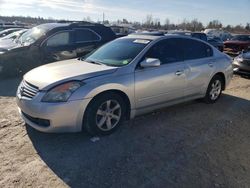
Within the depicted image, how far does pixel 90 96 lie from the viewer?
4258 millimetres

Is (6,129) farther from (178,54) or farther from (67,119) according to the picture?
(178,54)

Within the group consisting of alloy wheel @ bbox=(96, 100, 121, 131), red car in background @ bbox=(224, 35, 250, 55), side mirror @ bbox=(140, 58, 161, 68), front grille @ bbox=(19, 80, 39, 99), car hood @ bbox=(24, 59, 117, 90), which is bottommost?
red car in background @ bbox=(224, 35, 250, 55)

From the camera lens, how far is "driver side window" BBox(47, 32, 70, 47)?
861 cm

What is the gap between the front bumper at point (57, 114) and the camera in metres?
4.06

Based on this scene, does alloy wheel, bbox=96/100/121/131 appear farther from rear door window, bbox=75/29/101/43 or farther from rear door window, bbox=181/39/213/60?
rear door window, bbox=75/29/101/43

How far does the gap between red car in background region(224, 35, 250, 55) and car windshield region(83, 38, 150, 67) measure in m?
16.3

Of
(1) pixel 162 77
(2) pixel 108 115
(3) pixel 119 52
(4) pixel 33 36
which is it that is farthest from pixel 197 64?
(4) pixel 33 36

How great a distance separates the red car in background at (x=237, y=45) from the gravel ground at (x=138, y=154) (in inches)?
620

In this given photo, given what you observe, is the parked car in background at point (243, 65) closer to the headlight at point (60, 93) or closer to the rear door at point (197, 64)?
the rear door at point (197, 64)

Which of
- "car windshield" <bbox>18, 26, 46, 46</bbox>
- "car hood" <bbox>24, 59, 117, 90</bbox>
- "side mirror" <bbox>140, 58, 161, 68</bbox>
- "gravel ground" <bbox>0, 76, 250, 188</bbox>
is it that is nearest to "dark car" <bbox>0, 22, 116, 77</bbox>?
"car windshield" <bbox>18, 26, 46, 46</bbox>

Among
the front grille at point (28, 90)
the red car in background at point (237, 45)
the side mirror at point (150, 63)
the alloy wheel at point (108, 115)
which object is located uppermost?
the side mirror at point (150, 63)

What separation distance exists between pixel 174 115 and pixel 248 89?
3.81 metres

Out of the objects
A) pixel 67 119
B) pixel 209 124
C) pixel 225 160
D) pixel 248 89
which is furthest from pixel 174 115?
pixel 248 89

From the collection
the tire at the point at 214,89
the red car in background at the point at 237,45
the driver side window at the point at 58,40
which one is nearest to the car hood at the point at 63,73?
the tire at the point at 214,89
